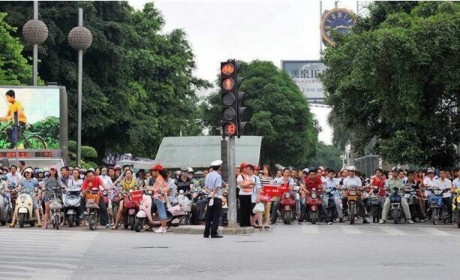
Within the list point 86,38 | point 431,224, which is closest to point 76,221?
point 431,224

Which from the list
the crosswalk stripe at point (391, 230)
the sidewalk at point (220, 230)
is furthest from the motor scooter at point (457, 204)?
the sidewalk at point (220, 230)

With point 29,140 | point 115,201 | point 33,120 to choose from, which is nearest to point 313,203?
point 115,201

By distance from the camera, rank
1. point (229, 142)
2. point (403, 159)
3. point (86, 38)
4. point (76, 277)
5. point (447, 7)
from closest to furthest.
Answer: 1. point (76, 277)
2. point (229, 142)
3. point (447, 7)
4. point (403, 159)
5. point (86, 38)

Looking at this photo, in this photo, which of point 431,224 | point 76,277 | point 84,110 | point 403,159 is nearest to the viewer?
point 76,277

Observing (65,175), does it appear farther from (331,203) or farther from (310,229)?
(331,203)

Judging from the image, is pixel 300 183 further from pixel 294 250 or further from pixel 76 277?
pixel 76 277

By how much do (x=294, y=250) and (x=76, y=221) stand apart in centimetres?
1183

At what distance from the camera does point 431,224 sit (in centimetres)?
3291

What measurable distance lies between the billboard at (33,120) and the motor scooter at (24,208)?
15878mm

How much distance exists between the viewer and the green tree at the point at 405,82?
34312 mm

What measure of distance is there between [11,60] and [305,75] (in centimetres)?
5054

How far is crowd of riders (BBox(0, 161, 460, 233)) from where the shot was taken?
29172 millimetres

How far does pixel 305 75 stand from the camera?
10281 cm

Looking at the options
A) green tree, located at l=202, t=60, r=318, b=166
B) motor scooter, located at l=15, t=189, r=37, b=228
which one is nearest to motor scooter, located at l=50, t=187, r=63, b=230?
motor scooter, located at l=15, t=189, r=37, b=228
